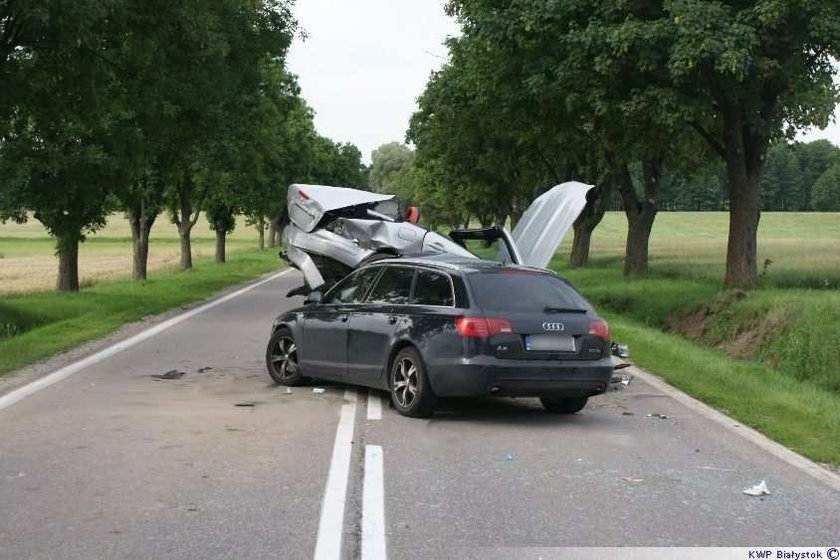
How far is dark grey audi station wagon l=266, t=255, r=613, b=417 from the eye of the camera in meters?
→ 9.12

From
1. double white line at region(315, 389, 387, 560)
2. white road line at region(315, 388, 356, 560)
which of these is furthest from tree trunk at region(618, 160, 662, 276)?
double white line at region(315, 389, 387, 560)

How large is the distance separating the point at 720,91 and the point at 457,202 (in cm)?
4361

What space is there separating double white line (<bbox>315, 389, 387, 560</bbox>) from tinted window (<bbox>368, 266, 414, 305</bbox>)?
1.51 m

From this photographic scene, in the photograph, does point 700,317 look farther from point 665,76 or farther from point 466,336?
point 466,336

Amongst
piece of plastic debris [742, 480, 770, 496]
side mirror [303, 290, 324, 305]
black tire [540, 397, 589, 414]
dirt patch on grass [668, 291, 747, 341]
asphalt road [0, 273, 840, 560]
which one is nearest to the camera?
asphalt road [0, 273, 840, 560]

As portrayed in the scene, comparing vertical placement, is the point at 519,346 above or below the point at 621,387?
above

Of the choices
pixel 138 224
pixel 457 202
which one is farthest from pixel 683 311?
pixel 457 202

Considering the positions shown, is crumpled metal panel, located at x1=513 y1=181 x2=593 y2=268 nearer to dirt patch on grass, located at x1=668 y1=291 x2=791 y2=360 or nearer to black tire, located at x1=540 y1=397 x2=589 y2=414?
black tire, located at x1=540 y1=397 x2=589 y2=414

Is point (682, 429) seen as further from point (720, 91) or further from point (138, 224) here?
point (138, 224)

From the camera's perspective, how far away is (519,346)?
9.18 m

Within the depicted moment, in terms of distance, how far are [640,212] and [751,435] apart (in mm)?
22665

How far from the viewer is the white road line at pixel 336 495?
17.6ft

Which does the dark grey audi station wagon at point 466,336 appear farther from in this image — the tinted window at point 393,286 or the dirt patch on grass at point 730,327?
the dirt patch on grass at point 730,327

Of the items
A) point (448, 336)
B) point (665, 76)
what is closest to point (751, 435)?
point (448, 336)
